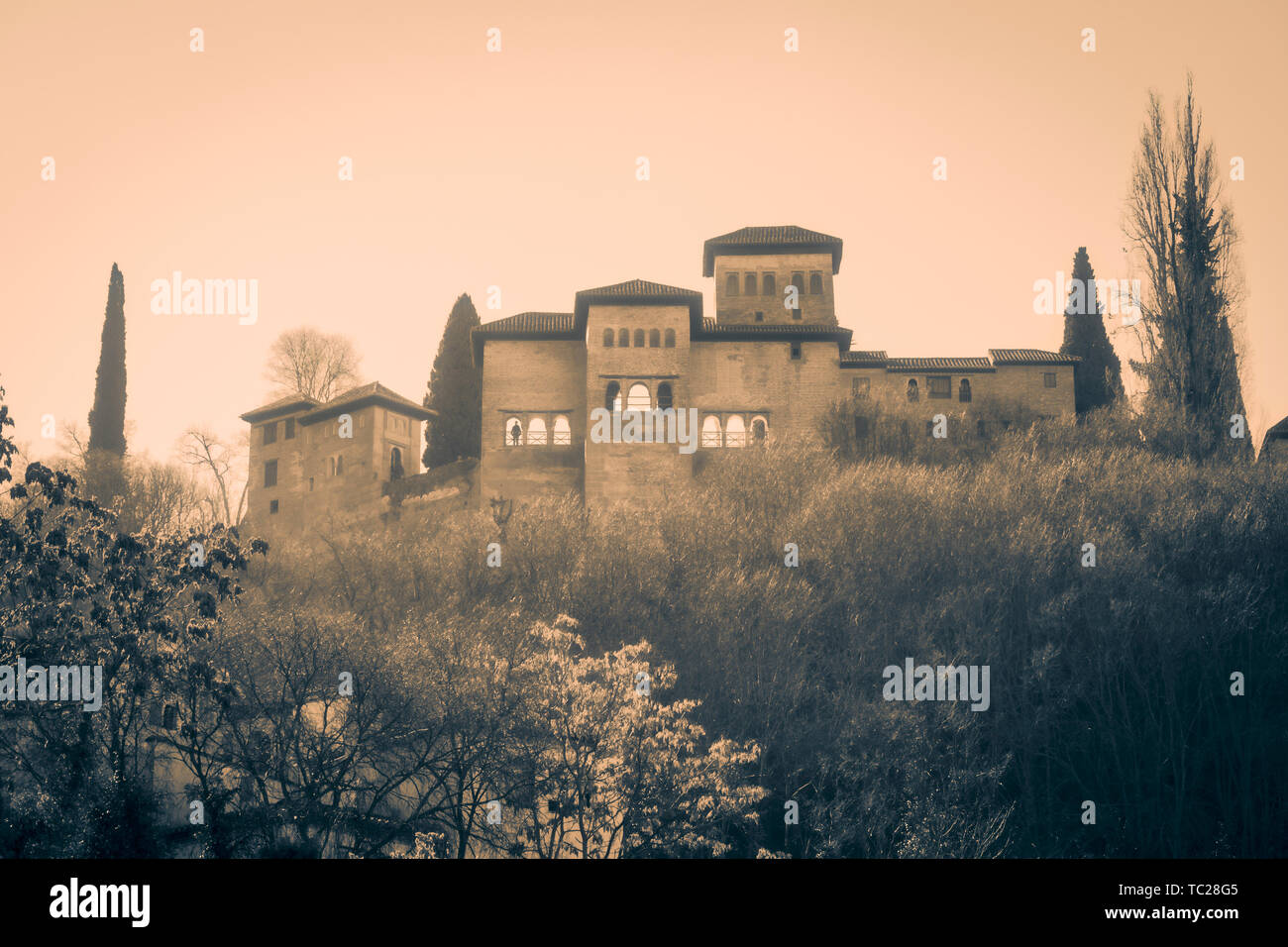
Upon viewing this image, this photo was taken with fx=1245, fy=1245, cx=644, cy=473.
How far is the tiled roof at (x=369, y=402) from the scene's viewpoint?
4444 cm

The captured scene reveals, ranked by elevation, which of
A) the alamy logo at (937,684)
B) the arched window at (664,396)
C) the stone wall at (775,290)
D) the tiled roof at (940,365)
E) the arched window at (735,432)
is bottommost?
the alamy logo at (937,684)

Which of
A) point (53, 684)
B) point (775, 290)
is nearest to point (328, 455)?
point (775, 290)

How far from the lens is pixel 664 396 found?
131 ft

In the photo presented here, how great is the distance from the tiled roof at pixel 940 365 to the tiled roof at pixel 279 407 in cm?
2174

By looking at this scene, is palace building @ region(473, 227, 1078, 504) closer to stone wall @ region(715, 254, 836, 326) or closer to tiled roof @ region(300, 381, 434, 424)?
stone wall @ region(715, 254, 836, 326)

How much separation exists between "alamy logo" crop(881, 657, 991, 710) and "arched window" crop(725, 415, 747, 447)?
1374 centimetres

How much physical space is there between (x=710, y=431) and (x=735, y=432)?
2.64ft

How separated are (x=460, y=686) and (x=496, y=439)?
64.7 ft

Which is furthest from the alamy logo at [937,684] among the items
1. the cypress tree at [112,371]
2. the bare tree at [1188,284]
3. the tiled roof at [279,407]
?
the tiled roof at [279,407]

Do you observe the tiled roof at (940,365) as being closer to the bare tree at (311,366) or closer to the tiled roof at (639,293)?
the tiled roof at (639,293)

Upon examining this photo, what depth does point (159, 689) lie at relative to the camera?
62.8ft
